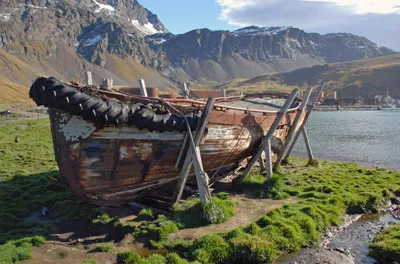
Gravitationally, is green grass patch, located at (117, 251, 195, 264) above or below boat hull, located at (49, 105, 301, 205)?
below

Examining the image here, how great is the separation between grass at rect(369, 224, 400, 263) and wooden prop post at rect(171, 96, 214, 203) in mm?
4679

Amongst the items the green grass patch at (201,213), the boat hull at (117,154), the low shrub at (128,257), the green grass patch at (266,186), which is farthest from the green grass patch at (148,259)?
the green grass patch at (266,186)

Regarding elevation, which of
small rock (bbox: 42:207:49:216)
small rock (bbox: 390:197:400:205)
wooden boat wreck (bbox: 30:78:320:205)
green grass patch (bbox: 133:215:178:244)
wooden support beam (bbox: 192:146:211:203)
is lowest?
small rock (bbox: 390:197:400:205)

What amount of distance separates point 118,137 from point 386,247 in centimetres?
749

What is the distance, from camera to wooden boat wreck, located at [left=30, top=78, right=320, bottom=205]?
9.39 m

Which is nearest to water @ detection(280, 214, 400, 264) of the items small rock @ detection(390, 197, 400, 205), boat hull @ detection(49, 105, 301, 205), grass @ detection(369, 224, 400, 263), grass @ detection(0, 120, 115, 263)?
grass @ detection(369, 224, 400, 263)

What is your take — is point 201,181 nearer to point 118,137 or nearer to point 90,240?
point 118,137

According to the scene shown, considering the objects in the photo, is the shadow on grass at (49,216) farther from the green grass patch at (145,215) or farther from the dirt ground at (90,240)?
the green grass patch at (145,215)

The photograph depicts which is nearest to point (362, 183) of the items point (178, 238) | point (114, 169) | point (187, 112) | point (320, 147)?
point (187, 112)

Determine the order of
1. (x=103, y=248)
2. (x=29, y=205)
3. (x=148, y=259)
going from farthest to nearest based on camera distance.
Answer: (x=29, y=205) < (x=103, y=248) < (x=148, y=259)

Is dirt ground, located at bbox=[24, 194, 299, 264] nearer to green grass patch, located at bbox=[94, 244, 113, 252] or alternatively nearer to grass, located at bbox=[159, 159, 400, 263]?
green grass patch, located at bbox=[94, 244, 113, 252]

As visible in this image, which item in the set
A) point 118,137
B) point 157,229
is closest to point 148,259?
point 157,229

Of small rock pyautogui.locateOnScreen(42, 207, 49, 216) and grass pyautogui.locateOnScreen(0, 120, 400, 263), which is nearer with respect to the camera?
grass pyautogui.locateOnScreen(0, 120, 400, 263)

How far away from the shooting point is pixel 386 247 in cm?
914
